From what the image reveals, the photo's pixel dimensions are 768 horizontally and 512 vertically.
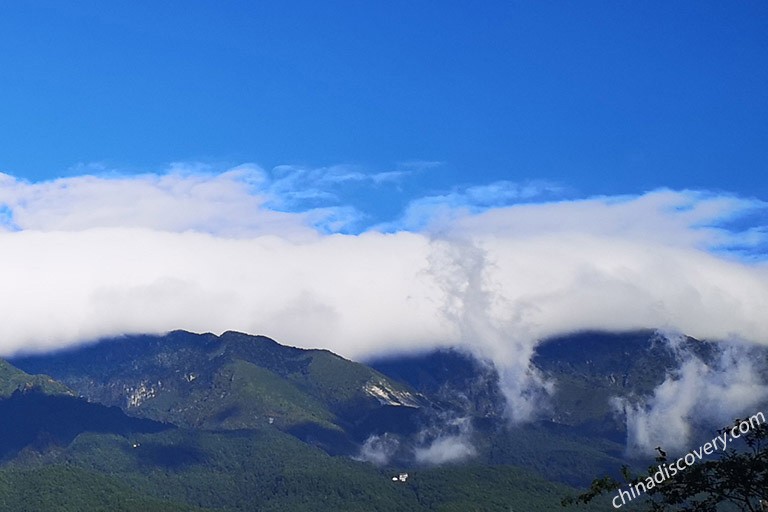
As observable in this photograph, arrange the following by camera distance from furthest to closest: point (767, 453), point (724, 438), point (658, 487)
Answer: point (724, 438) → point (658, 487) → point (767, 453)

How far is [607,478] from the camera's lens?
69062 millimetres

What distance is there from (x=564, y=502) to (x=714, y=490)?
33.5 feet

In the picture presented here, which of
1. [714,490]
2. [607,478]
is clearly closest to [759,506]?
[714,490]

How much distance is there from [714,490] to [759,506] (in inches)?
109

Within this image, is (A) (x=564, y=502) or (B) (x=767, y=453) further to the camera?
(A) (x=564, y=502)

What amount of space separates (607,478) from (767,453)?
10386mm

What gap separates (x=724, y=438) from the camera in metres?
75.7

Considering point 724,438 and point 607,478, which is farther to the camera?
point 724,438

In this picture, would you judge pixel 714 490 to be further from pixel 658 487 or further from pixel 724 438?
pixel 724 438

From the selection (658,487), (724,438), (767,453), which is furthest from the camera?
(724,438)

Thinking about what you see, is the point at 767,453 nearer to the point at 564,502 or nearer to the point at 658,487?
the point at 658,487

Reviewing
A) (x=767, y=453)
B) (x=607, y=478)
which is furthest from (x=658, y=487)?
(x=767, y=453)

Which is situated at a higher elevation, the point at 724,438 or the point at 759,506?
the point at 724,438

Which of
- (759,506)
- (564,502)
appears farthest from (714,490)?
(564,502)
